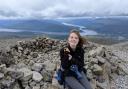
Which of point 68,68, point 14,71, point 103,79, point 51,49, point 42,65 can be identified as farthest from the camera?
point 51,49

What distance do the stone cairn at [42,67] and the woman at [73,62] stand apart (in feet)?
5.31

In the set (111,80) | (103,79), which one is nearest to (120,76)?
(111,80)

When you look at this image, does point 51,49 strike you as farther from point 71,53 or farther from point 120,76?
point 71,53

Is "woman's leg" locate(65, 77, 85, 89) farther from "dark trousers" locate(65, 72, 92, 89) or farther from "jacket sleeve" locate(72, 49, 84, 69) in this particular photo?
"jacket sleeve" locate(72, 49, 84, 69)

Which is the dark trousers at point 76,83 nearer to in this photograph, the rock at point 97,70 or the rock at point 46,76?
the rock at point 46,76

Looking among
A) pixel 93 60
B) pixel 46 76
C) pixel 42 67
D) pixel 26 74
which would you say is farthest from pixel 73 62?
pixel 93 60

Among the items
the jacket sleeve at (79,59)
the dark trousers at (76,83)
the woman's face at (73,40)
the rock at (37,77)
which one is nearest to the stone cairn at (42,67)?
the rock at (37,77)

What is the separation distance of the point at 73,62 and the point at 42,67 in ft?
11.8

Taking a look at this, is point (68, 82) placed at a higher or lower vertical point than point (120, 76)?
higher

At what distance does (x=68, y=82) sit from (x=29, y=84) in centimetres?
260

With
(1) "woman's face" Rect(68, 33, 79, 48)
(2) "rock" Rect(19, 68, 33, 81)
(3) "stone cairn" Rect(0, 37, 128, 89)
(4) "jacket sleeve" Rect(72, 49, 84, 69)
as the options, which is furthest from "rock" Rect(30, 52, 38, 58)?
(1) "woman's face" Rect(68, 33, 79, 48)

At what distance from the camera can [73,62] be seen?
10.8 m

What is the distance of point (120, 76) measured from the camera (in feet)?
56.6

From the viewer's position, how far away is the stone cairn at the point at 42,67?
509 inches
